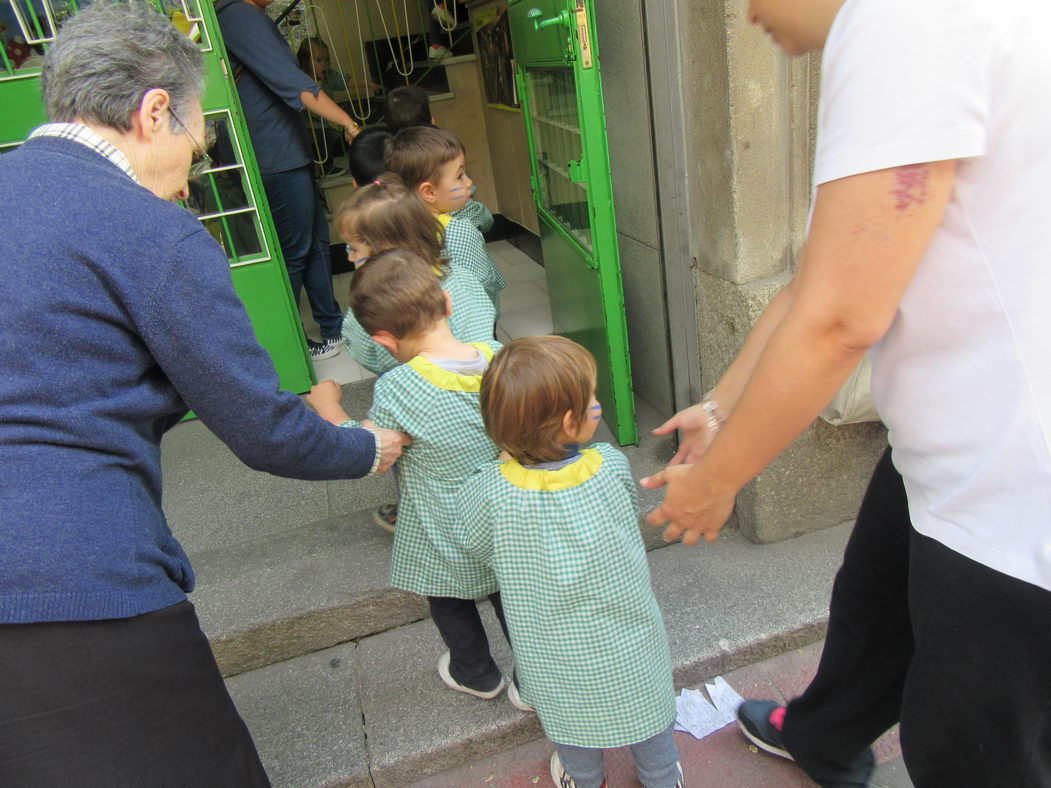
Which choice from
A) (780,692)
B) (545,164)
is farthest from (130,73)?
(545,164)

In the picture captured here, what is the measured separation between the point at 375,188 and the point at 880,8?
1843mm

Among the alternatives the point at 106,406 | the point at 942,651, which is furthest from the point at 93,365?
the point at 942,651

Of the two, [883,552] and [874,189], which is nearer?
[874,189]

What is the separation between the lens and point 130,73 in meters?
1.31

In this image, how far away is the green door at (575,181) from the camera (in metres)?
2.54

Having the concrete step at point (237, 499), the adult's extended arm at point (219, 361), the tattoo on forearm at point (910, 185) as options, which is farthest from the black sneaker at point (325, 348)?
the tattoo on forearm at point (910, 185)

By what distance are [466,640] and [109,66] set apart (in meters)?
1.58

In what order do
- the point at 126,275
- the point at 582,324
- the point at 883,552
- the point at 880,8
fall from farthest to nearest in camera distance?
1. the point at 582,324
2. the point at 883,552
3. the point at 126,275
4. the point at 880,8

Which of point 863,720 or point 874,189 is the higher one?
point 874,189

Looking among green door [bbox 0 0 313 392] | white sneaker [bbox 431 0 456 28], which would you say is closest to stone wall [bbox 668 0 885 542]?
green door [bbox 0 0 313 392]

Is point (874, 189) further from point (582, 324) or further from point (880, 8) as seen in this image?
point (582, 324)

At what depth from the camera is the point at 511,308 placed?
197 inches

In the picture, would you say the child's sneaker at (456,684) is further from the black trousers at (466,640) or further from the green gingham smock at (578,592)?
the green gingham smock at (578,592)

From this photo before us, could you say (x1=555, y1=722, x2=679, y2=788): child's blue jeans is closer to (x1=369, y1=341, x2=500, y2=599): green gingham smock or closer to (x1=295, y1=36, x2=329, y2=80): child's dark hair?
(x1=369, y1=341, x2=500, y2=599): green gingham smock
